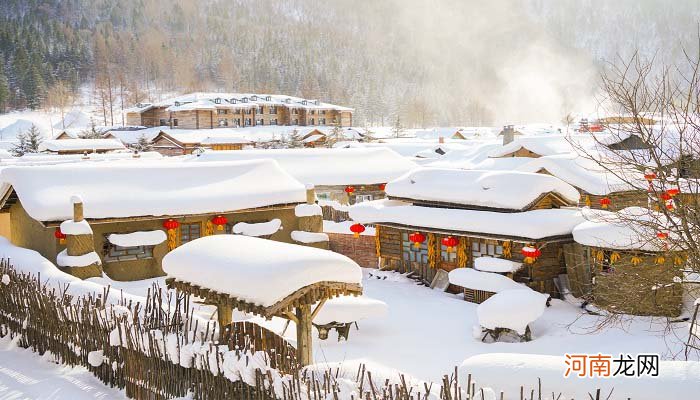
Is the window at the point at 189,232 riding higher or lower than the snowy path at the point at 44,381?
higher

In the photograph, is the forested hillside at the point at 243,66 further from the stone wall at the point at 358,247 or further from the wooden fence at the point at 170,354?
the wooden fence at the point at 170,354

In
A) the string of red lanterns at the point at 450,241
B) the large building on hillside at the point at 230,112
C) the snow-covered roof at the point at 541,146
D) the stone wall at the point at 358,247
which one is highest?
the large building on hillside at the point at 230,112

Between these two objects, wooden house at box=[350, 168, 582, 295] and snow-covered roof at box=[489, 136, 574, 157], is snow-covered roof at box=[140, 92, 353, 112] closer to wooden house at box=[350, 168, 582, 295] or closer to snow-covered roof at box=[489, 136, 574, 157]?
snow-covered roof at box=[489, 136, 574, 157]

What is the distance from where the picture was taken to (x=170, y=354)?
9.17 metres

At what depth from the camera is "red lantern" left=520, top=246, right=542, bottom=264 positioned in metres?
17.2

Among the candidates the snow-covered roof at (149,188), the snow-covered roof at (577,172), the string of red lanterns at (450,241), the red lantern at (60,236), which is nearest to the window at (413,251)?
the string of red lanterns at (450,241)

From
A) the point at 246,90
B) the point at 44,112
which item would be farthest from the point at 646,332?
the point at 246,90

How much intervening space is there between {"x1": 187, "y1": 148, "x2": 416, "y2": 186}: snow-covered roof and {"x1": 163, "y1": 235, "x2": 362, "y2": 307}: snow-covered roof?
19.3 meters

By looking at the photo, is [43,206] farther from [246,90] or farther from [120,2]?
[120,2]

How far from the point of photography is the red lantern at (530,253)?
17.2 meters

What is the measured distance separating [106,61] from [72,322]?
133886mm

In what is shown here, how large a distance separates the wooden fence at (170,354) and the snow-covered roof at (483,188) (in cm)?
1098

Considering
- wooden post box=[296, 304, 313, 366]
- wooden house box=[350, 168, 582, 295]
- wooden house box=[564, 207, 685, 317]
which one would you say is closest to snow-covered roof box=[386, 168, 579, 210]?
wooden house box=[350, 168, 582, 295]

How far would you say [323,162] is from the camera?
102ft
